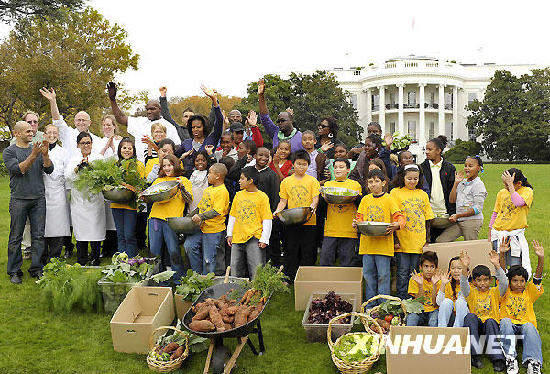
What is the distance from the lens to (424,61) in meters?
57.0

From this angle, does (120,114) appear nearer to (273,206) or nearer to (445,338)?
(273,206)

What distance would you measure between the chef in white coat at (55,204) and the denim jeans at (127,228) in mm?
918

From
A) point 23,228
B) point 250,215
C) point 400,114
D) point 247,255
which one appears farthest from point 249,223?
point 400,114

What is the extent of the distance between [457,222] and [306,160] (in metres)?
2.32

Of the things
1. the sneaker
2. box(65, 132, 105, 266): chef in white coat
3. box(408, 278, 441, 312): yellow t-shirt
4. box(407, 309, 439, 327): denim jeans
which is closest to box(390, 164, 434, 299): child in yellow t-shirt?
box(408, 278, 441, 312): yellow t-shirt

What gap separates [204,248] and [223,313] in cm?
211

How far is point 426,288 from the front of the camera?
5422 millimetres

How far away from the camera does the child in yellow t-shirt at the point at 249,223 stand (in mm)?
6203

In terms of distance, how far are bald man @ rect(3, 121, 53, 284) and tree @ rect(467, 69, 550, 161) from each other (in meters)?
40.6

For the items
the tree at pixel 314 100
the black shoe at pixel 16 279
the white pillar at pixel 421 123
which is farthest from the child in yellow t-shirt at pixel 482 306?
the white pillar at pixel 421 123

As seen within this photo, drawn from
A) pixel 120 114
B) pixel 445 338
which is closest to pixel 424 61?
pixel 120 114

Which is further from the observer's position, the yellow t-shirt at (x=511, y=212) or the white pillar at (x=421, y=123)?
the white pillar at (x=421, y=123)

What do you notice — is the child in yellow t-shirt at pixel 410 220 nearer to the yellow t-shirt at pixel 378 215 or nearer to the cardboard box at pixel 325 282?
the yellow t-shirt at pixel 378 215

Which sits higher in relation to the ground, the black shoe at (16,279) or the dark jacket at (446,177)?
the dark jacket at (446,177)
